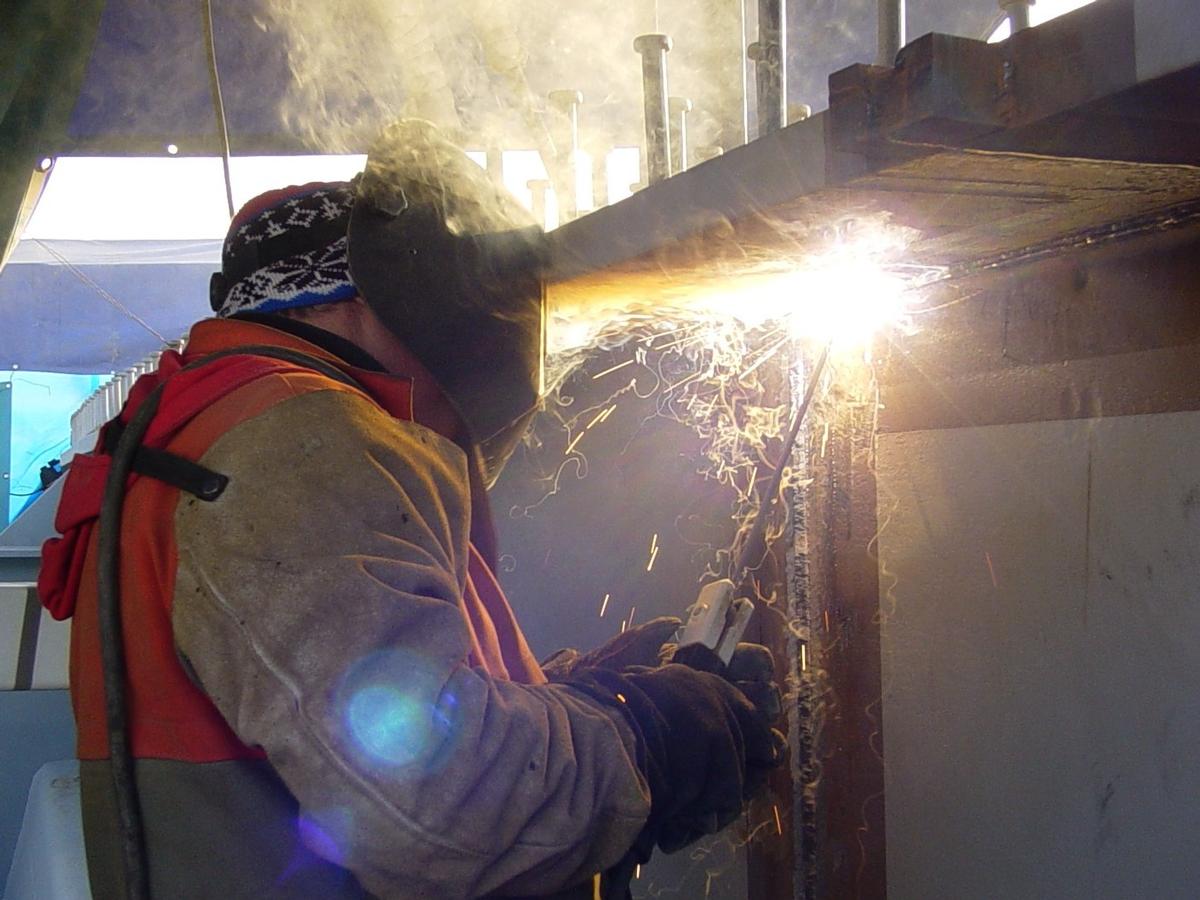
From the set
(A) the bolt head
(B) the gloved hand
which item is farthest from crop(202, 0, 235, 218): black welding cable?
(B) the gloved hand

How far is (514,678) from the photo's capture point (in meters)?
1.42

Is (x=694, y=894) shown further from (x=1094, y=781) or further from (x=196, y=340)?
(x=196, y=340)

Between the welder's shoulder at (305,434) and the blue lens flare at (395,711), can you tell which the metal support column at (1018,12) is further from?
the blue lens flare at (395,711)

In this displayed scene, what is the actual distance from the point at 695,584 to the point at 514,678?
116 centimetres

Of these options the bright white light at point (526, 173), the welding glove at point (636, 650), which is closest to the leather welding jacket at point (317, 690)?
the welding glove at point (636, 650)

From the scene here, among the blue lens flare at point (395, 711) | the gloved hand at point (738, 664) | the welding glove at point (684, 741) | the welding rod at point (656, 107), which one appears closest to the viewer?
the blue lens flare at point (395, 711)

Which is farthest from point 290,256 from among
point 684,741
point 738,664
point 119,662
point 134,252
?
point 134,252

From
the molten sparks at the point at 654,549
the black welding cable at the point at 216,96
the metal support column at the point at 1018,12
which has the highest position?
→ the black welding cable at the point at 216,96

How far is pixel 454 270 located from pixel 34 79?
1954 millimetres

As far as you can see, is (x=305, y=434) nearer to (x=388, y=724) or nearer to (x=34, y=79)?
(x=388, y=724)

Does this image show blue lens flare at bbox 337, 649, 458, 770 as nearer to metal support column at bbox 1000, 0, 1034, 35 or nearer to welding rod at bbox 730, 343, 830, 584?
metal support column at bbox 1000, 0, 1034, 35

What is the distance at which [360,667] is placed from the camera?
1023mm

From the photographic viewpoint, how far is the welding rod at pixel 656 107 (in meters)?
1.88

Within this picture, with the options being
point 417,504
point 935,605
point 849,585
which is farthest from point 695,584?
point 417,504
